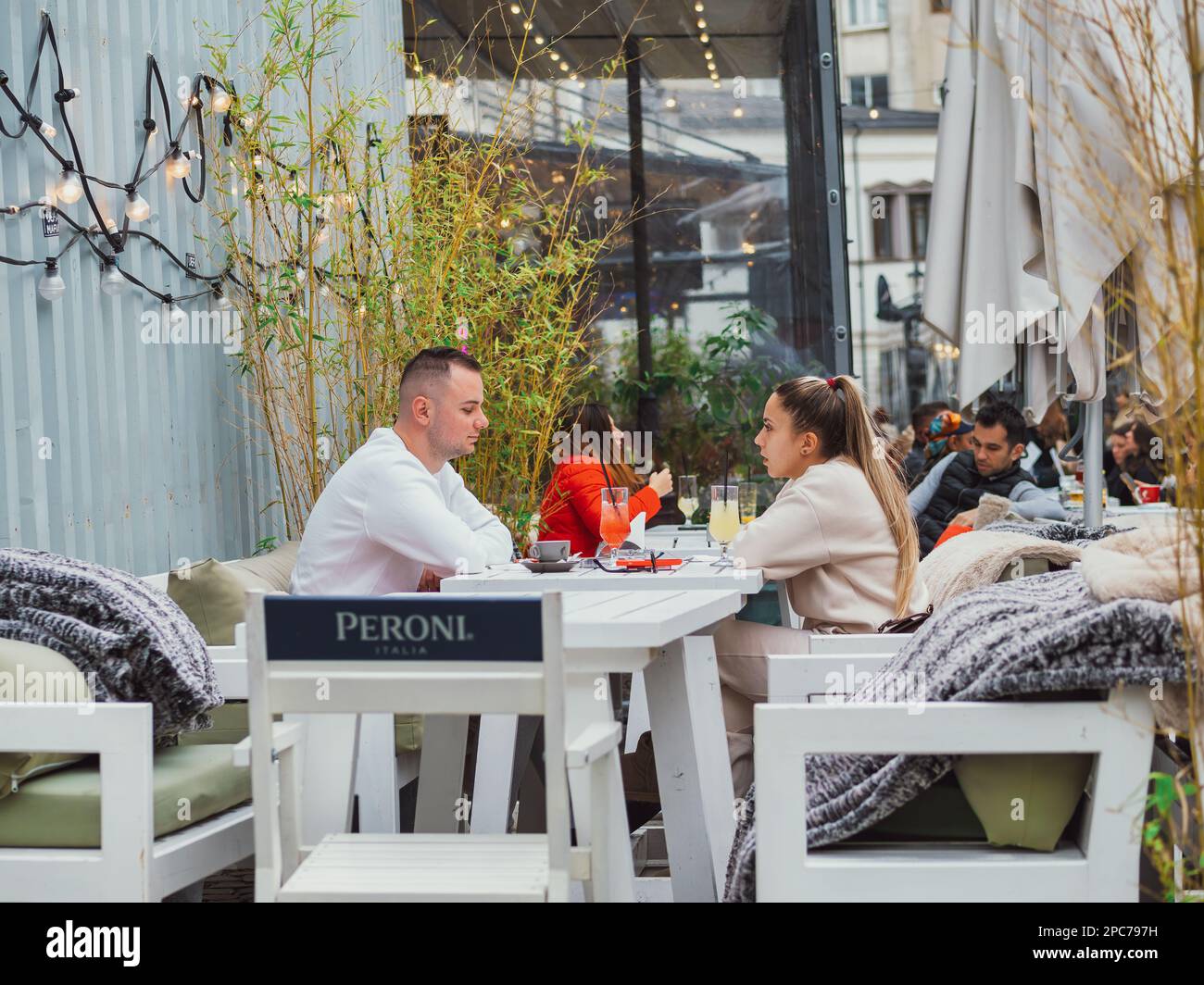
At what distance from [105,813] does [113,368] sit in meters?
1.89

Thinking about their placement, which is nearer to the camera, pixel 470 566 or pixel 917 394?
pixel 470 566

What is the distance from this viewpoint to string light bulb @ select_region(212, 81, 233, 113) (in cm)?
426

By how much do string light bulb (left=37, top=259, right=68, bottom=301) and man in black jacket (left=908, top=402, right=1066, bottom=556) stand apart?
3095 mm

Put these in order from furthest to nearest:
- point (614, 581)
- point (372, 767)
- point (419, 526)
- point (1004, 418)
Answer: point (1004, 418) < point (419, 526) < point (614, 581) < point (372, 767)

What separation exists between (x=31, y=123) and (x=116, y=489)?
984 mm

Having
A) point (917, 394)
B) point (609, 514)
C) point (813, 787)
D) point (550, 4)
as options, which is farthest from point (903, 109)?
point (813, 787)

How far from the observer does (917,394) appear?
11.4 metres

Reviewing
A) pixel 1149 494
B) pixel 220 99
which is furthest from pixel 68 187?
pixel 1149 494

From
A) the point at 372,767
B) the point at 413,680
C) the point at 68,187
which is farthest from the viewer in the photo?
the point at 68,187

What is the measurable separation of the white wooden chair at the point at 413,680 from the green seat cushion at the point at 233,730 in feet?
3.45

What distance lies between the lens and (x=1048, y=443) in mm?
7320

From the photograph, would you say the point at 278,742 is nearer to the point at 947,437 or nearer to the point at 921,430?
the point at 947,437

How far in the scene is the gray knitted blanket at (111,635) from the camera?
2.41 m
